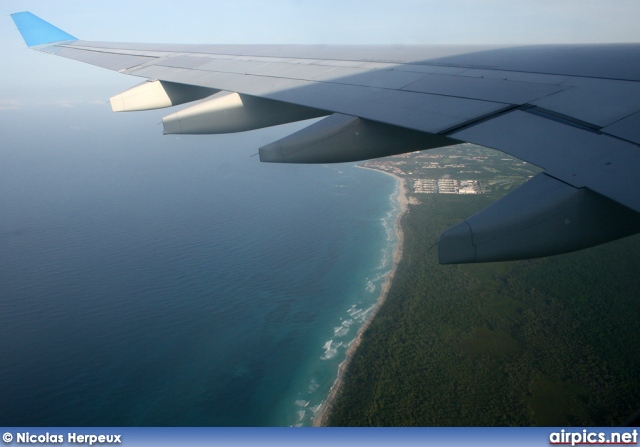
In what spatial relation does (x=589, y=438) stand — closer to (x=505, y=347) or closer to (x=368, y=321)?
(x=505, y=347)

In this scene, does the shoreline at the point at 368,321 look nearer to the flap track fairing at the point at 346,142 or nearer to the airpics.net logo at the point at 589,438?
the airpics.net logo at the point at 589,438

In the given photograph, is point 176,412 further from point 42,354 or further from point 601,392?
point 601,392

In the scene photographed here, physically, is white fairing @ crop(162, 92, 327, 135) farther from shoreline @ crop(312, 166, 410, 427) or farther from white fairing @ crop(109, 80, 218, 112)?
shoreline @ crop(312, 166, 410, 427)

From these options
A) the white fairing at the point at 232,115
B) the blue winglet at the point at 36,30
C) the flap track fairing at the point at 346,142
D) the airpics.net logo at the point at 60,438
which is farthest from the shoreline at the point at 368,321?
the blue winglet at the point at 36,30

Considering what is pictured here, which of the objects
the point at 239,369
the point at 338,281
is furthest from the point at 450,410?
the point at 338,281

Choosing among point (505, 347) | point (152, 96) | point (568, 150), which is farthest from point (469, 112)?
point (505, 347)

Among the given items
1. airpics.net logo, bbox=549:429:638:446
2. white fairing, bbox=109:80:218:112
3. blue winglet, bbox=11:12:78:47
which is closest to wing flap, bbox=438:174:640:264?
airpics.net logo, bbox=549:429:638:446
